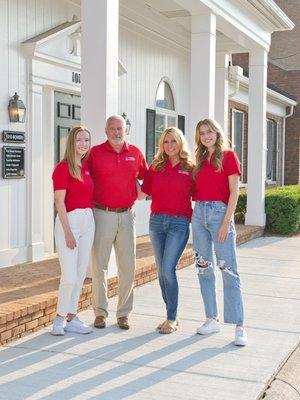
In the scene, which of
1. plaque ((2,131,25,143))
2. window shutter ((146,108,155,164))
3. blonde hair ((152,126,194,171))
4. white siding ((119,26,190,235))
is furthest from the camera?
window shutter ((146,108,155,164))

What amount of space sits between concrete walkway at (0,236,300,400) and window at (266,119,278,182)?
15266mm

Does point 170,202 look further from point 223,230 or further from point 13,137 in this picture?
point 13,137

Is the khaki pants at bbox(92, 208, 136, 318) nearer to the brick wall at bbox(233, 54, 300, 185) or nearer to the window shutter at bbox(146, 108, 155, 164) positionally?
the window shutter at bbox(146, 108, 155, 164)

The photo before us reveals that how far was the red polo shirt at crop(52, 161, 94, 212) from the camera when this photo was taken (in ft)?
16.8

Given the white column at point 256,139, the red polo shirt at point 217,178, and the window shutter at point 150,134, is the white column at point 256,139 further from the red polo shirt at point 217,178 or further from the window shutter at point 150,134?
the red polo shirt at point 217,178

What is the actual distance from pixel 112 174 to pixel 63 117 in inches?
135

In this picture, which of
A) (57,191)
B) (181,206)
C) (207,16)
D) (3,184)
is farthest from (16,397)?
(207,16)

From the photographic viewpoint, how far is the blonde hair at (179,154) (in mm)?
5406

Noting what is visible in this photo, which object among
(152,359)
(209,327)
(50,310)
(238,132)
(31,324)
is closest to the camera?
(152,359)

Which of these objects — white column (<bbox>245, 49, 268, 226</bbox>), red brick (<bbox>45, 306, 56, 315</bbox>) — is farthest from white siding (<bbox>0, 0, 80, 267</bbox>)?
white column (<bbox>245, 49, 268, 226</bbox>)

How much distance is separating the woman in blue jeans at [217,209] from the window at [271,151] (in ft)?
54.5

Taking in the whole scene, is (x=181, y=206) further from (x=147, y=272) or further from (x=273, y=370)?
(x=147, y=272)

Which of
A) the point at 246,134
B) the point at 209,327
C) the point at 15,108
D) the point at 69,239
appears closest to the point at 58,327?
the point at 69,239

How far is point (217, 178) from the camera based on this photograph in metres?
5.27
